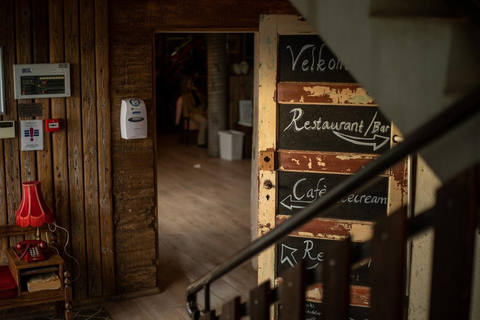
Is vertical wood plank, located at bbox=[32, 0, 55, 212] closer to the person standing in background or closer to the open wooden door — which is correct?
the open wooden door

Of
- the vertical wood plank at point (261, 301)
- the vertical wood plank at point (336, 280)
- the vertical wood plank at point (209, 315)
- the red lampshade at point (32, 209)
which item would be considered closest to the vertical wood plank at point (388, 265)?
the vertical wood plank at point (336, 280)

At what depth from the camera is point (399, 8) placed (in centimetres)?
198

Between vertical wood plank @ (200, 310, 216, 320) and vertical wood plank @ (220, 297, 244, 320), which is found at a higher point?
vertical wood plank @ (220, 297, 244, 320)

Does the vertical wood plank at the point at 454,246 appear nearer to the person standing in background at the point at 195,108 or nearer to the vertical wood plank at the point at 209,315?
the vertical wood plank at the point at 209,315

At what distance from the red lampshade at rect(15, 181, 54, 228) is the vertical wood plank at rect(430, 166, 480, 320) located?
11.5 feet

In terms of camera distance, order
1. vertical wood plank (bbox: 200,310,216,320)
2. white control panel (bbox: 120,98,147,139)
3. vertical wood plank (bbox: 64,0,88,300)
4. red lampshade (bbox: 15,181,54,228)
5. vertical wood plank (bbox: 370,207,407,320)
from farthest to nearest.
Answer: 1. white control panel (bbox: 120,98,147,139)
2. vertical wood plank (bbox: 64,0,88,300)
3. red lampshade (bbox: 15,181,54,228)
4. vertical wood plank (bbox: 200,310,216,320)
5. vertical wood plank (bbox: 370,207,407,320)

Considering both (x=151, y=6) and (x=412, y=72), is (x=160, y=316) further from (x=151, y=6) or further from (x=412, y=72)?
(x=412, y=72)

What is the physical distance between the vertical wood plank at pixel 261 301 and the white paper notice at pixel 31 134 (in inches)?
119

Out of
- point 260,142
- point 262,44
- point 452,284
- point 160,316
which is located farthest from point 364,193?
point 452,284

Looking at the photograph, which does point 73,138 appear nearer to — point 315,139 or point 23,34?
point 23,34

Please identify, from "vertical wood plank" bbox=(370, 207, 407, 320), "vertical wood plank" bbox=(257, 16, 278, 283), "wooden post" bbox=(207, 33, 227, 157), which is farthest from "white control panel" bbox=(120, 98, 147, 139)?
"wooden post" bbox=(207, 33, 227, 157)

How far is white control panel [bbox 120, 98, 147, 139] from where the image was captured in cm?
498

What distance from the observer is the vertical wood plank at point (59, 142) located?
4746mm

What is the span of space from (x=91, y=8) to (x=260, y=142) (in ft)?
5.64
